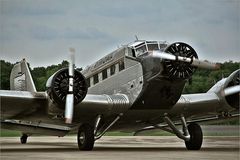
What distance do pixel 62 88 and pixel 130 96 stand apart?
2540mm

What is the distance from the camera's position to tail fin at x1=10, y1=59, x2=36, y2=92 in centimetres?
1859

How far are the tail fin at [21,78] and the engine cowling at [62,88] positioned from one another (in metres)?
3.91

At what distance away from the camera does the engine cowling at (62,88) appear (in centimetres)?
1432

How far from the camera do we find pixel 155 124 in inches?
692

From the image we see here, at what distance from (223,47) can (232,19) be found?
0.84 metres

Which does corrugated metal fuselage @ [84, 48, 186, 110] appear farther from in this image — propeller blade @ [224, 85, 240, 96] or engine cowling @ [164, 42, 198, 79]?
propeller blade @ [224, 85, 240, 96]

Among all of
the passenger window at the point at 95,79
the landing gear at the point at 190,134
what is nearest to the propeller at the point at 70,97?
the passenger window at the point at 95,79

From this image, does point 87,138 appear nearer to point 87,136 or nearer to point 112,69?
point 87,136

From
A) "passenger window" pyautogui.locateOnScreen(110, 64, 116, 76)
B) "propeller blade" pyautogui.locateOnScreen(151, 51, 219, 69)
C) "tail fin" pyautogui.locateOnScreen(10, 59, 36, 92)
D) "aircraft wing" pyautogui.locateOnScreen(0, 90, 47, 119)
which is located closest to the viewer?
"propeller blade" pyautogui.locateOnScreen(151, 51, 219, 69)

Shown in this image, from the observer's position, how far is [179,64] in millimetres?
13984

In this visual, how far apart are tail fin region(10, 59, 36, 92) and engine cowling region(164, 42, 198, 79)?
20.6 feet

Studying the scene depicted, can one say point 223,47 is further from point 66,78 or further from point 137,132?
point 137,132

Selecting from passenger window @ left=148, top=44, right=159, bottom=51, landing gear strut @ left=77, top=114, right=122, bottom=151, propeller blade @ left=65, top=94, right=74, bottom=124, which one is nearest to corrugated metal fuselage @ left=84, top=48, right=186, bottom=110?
passenger window @ left=148, top=44, right=159, bottom=51

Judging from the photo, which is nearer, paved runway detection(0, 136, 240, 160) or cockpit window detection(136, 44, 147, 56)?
paved runway detection(0, 136, 240, 160)
